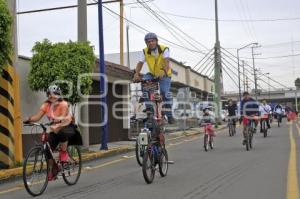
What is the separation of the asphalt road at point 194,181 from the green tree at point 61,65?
2.30 meters

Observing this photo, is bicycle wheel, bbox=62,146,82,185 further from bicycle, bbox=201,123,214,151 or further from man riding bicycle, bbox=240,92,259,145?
man riding bicycle, bbox=240,92,259,145

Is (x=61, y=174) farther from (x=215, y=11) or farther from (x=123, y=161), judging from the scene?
(x=215, y=11)

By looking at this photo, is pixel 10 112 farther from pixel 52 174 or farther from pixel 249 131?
pixel 249 131

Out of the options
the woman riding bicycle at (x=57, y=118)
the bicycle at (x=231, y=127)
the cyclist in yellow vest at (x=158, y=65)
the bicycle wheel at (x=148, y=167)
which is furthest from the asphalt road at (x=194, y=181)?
the bicycle at (x=231, y=127)

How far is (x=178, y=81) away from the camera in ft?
145

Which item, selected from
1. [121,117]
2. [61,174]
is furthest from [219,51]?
[61,174]

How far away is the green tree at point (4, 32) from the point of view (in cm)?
1035

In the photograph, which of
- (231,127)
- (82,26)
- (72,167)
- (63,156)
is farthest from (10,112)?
(231,127)

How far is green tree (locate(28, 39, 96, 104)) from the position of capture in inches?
571

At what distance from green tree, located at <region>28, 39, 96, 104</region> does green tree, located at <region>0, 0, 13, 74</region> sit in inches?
141

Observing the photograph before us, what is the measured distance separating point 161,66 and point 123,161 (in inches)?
149

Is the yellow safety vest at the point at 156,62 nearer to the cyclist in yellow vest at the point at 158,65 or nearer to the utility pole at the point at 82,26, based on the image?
the cyclist in yellow vest at the point at 158,65

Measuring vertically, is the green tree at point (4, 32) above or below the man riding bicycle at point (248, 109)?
above

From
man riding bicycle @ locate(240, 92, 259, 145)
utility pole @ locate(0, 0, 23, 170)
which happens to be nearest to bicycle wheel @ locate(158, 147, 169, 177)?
utility pole @ locate(0, 0, 23, 170)
